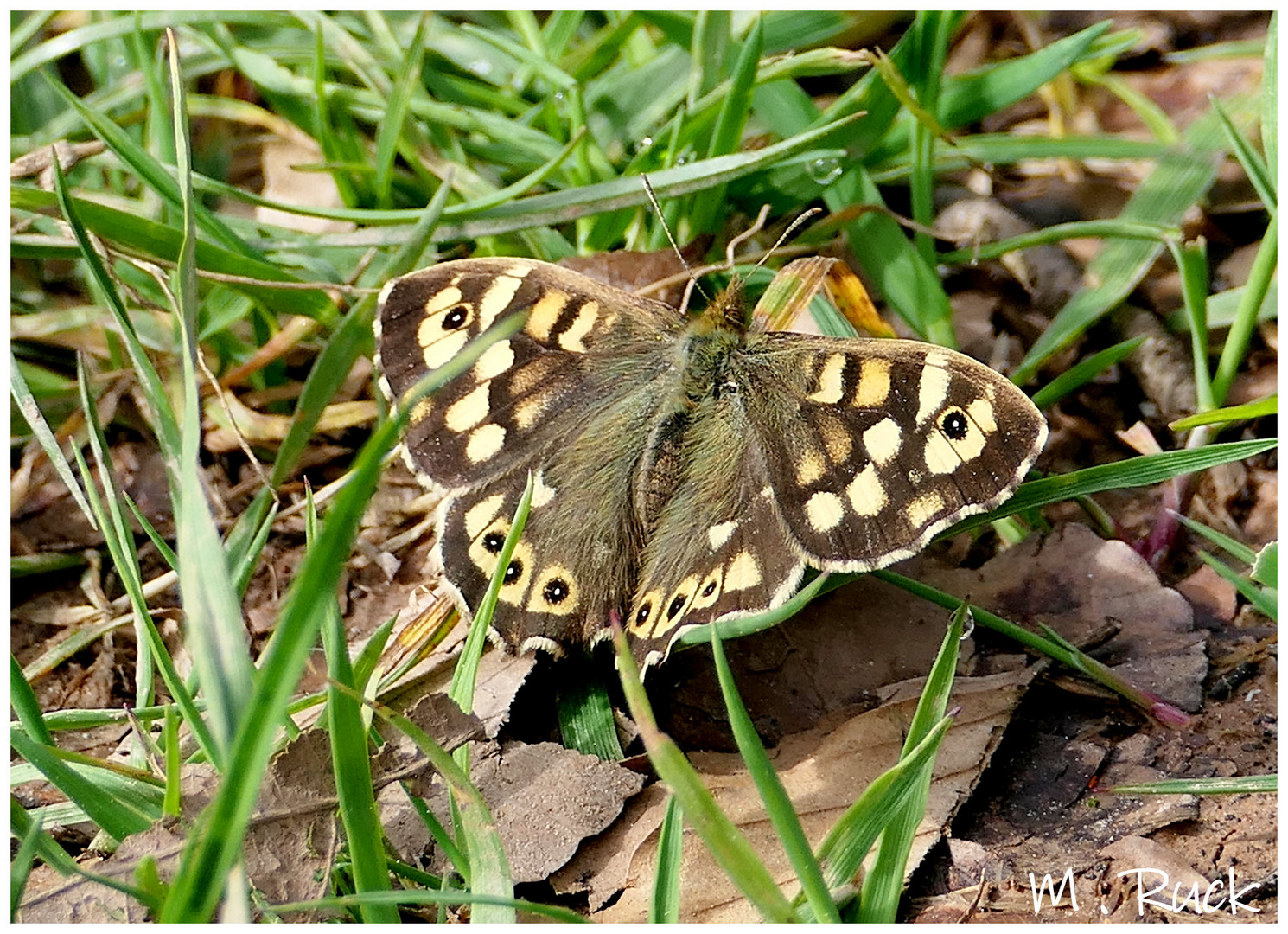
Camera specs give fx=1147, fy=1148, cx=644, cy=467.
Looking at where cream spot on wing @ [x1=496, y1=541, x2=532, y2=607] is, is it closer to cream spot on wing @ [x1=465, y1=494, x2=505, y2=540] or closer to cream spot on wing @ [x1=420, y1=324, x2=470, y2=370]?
cream spot on wing @ [x1=465, y1=494, x2=505, y2=540]

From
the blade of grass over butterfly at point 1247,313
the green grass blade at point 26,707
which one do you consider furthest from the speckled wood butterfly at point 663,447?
the blade of grass over butterfly at point 1247,313

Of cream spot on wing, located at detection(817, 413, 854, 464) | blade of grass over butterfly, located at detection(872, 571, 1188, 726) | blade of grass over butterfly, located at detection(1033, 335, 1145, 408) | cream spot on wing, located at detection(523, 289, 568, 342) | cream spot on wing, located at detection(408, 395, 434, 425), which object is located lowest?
blade of grass over butterfly, located at detection(872, 571, 1188, 726)

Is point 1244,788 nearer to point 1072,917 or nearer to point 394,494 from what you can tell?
point 1072,917

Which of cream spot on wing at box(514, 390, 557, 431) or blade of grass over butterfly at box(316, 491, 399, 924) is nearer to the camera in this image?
blade of grass over butterfly at box(316, 491, 399, 924)

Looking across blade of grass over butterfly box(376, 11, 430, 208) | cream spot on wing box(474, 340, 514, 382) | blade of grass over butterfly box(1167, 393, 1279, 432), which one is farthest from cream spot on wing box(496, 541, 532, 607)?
blade of grass over butterfly box(1167, 393, 1279, 432)

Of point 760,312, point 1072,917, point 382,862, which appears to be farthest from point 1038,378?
point 382,862

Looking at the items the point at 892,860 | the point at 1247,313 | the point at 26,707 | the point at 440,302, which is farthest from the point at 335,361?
the point at 1247,313

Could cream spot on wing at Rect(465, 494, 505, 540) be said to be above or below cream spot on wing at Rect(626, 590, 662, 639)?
above
